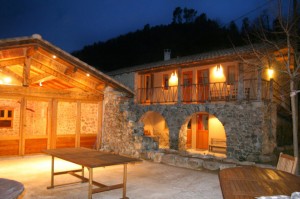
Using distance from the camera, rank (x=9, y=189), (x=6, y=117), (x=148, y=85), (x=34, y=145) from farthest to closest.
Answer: (x=148, y=85), (x=6, y=117), (x=34, y=145), (x=9, y=189)

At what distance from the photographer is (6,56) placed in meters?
8.78

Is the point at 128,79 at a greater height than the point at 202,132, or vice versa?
the point at 128,79

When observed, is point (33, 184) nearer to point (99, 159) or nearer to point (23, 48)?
point (99, 159)

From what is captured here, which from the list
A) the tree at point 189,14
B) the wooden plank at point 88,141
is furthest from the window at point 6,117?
the tree at point 189,14

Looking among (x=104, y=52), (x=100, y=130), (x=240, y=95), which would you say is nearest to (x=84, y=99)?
(x=100, y=130)

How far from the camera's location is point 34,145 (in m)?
10.3

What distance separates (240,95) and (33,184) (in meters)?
7.93

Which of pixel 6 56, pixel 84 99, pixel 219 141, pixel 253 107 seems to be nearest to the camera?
pixel 6 56

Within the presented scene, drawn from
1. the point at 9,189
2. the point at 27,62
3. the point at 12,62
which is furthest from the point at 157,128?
the point at 9,189

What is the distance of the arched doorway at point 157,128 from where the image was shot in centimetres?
1580

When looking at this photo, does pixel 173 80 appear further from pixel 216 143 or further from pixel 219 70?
pixel 216 143

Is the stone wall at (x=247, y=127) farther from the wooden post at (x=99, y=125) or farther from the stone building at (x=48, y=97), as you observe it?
the stone building at (x=48, y=97)

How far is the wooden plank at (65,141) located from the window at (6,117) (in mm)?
2199

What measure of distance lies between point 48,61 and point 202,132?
8622 mm
